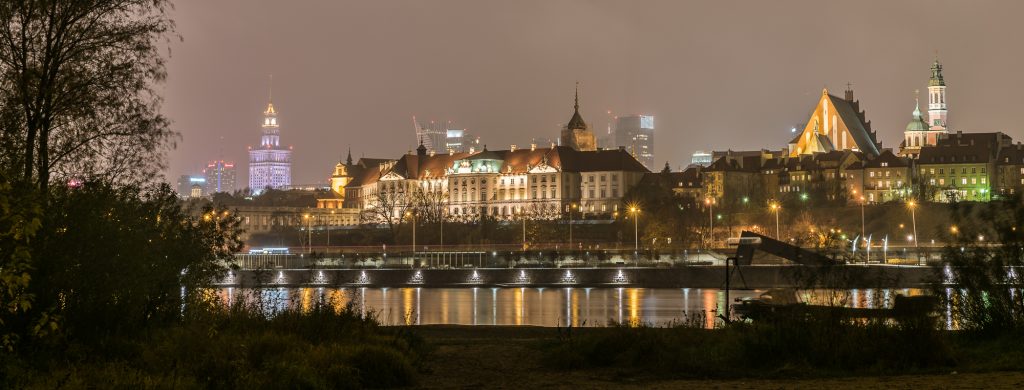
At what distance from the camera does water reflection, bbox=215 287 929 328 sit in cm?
5219

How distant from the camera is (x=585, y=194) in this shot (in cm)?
19888

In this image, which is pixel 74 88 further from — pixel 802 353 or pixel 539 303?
pixel 539 303

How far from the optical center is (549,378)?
20.8m

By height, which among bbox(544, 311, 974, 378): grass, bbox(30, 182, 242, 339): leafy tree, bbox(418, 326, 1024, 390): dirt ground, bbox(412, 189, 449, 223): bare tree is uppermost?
bbox(412, 189, 449, 223): bare tree

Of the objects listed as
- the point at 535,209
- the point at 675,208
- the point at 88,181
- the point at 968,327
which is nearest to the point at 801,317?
the point at 968,327

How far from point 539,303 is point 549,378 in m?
48.7

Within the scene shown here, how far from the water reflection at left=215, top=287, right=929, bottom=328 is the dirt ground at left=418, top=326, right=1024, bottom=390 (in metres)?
18.2

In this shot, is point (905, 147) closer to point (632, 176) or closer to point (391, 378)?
point (632, 176)

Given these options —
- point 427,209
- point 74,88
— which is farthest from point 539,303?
point 427,209

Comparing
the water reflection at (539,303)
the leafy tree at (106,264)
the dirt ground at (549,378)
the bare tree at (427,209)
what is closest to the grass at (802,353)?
the dirt ground at (549,378)

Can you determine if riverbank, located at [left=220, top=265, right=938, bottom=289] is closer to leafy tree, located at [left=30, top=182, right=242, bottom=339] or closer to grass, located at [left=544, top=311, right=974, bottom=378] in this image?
leafy tree, located at [left=30, top=182, right=242, bottom=339]

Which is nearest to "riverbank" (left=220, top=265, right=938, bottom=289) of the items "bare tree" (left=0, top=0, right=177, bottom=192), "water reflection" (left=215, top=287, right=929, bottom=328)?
"water reflection" (left=215, top=287, right=929, bottom=328)

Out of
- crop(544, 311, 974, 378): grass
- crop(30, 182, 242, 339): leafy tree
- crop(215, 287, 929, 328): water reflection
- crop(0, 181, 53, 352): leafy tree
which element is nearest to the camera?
crop(0, 181, 53, 352): leafy tree

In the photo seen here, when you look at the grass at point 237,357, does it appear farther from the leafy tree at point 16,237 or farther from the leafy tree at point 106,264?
the leafy tree at point 16,237
